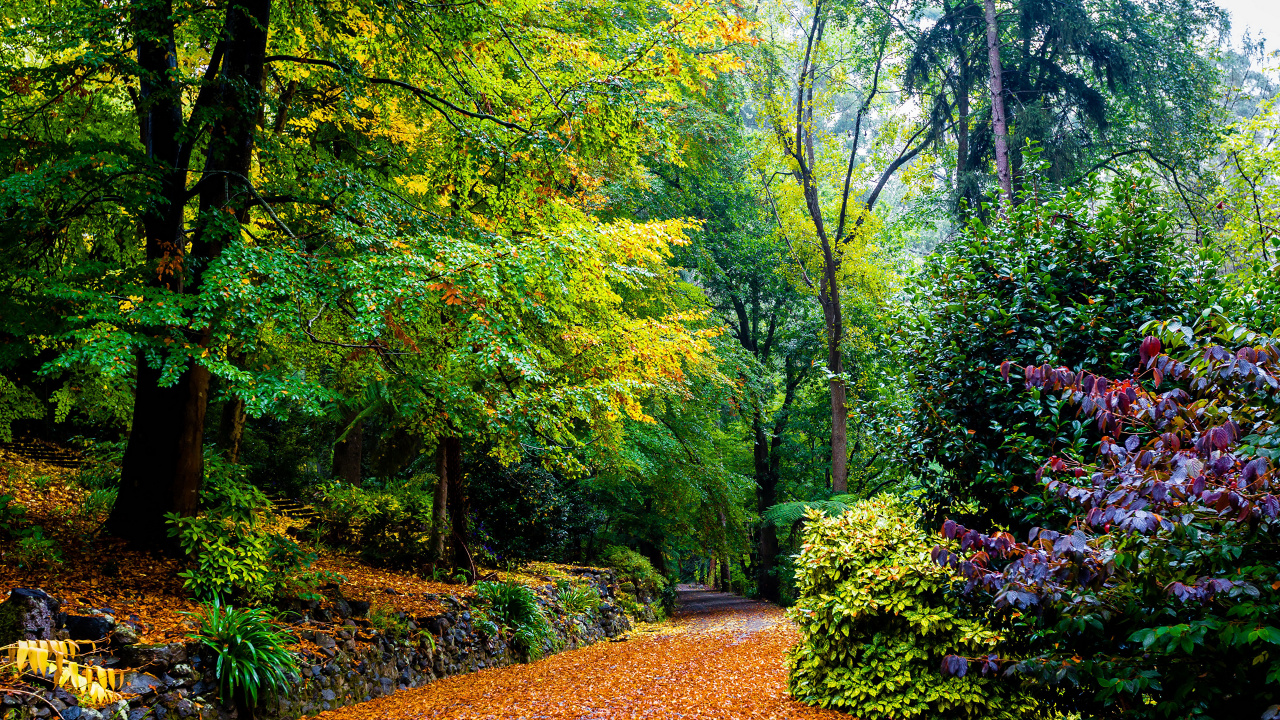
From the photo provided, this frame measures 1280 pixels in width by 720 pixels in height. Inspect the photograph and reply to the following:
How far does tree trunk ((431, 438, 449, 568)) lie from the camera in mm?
9406

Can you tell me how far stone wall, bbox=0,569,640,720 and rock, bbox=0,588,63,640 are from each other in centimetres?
12

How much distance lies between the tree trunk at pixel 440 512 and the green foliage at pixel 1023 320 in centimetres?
641

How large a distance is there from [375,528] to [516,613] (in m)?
2.24

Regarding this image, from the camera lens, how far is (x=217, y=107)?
5.68 m

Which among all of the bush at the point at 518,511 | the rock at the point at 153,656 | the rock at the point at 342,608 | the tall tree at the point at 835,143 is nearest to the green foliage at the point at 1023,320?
the rock at the point at 342,608

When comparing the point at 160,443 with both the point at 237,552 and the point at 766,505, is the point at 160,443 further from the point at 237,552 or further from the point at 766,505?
the point at 766,505

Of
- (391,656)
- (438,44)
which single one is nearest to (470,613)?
(391,656)

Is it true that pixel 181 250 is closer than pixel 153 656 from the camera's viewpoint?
No

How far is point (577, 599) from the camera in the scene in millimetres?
10508

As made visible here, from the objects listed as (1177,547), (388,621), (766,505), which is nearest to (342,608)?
(388,621)

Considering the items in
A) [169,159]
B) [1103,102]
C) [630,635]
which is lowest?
[630,635]

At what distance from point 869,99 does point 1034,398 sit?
13.2 metres

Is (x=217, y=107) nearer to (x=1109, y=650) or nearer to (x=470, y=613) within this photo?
(x=470, y=613)

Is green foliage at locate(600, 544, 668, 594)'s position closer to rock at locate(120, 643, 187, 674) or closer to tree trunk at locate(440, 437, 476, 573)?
tree trunk at locate(440, 437, 476, 573)
